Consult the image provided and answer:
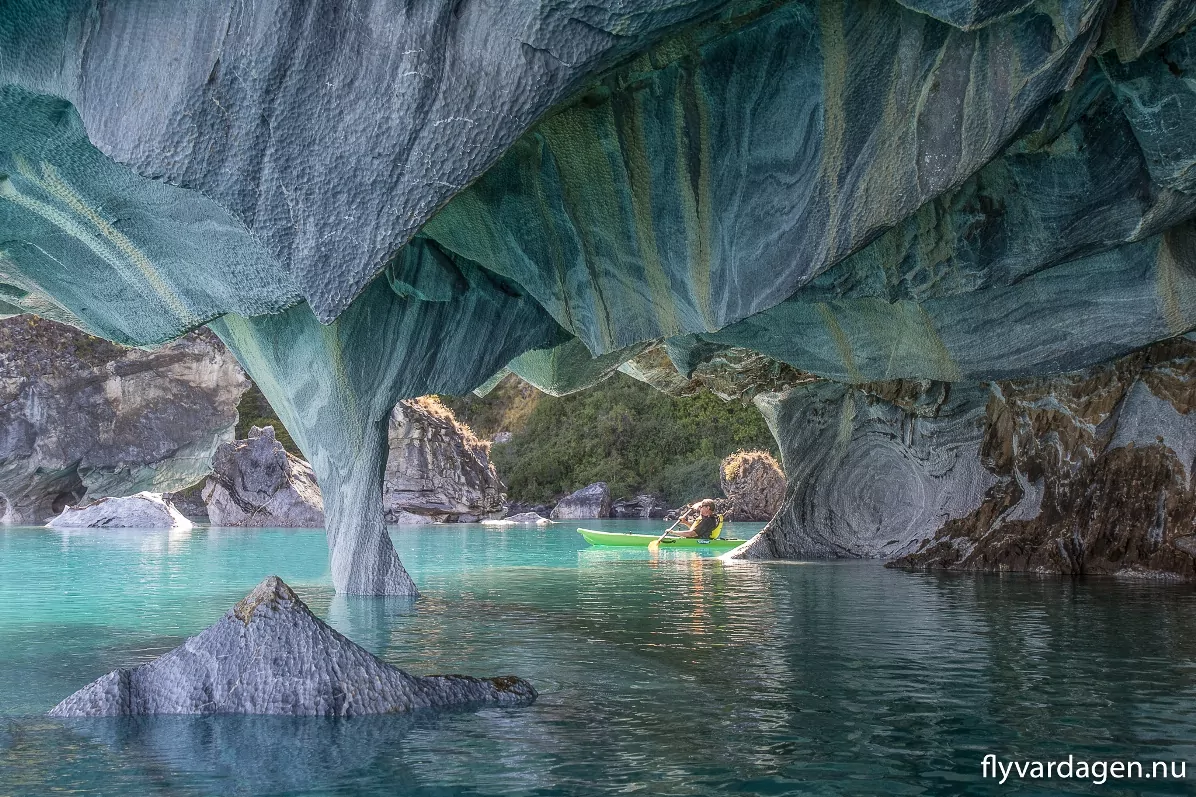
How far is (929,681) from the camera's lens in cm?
585

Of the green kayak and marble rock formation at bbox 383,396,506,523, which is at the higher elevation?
marble rock formation at bbox 383,396,506,523

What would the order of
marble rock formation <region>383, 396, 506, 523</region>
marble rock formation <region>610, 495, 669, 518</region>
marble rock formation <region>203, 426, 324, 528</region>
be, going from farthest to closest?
1. marble rock formation <region>610, 495, 669, 518</region>
2. marble rock formation <region>383, 396, 506, 523</region>
3. marble rock formation <region>203, 426, 324, 528</region>

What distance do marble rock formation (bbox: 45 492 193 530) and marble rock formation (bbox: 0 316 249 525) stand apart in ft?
14.6

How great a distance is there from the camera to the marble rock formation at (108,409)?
2866 centimetres

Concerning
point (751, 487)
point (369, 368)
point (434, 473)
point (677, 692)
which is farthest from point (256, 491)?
point (677, 692)

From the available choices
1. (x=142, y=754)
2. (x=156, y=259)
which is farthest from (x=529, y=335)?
(x=142, y=754)

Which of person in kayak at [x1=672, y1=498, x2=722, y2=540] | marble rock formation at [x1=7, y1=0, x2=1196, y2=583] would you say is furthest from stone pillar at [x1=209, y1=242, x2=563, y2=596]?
person in kayak at [x1=672, y1=498, x2=722, y2=540]

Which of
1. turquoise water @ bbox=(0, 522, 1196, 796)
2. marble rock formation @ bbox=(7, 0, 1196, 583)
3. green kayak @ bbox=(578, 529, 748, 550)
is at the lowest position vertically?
turquoise water @ bbox=(0, 522, 1196, 796)

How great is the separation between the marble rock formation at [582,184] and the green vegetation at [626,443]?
39855 millimetres

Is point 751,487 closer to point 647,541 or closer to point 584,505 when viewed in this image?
point 584,505

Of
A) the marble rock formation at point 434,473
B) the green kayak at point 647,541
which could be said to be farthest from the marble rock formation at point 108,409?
the green kayak at point 647,541

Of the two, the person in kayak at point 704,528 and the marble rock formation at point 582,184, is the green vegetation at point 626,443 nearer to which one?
the person in kayak at point 704,528

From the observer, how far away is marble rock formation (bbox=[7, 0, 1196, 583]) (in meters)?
5.18

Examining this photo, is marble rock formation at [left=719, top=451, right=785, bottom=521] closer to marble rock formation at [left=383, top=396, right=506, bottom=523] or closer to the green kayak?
marble rock formation at [left=383, top=396, right=506, bottom=523]
